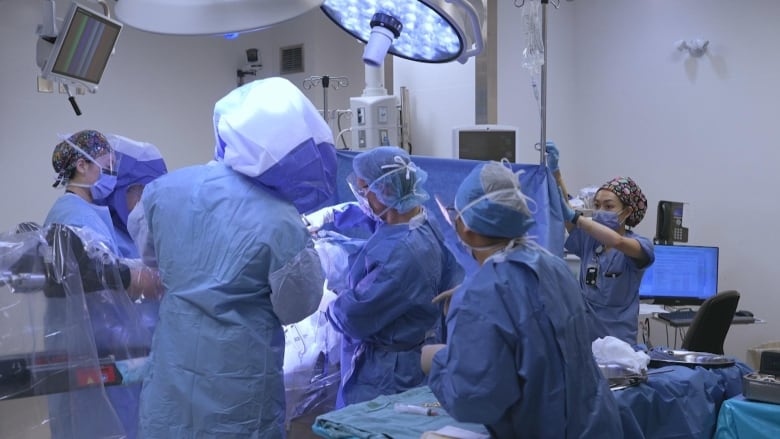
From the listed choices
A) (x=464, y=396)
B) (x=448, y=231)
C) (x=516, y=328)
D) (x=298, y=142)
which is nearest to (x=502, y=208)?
(x=516, y=328)

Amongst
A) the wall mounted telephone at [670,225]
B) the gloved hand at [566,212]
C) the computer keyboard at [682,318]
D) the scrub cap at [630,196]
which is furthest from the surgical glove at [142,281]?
the wall mounted telephone at [670,225]

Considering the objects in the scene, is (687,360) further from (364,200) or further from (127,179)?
(127,179)

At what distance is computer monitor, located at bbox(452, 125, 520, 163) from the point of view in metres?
3.43

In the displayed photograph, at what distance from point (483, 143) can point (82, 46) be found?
1.89 metres

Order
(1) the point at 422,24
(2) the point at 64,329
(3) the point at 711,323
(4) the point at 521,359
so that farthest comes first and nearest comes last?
(3) the point at 711,323 < (2) the point at 64,329 < (1) the point at 422,24 < (4) the point at 521,359

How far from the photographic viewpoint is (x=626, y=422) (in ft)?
6.39

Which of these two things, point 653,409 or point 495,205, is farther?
point 653,409

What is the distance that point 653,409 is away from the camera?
2.17 meters

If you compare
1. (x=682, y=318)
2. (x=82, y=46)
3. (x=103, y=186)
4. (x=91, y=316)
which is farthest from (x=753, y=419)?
(x=82, y=46)

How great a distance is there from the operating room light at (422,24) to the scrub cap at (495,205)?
1.26ft

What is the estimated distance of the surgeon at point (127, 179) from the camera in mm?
2646

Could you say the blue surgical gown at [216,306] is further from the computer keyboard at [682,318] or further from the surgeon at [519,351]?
the computer keyboard at [682,318]

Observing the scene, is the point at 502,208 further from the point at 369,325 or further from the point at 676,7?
the point at 676,7

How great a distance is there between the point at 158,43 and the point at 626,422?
502 cm
